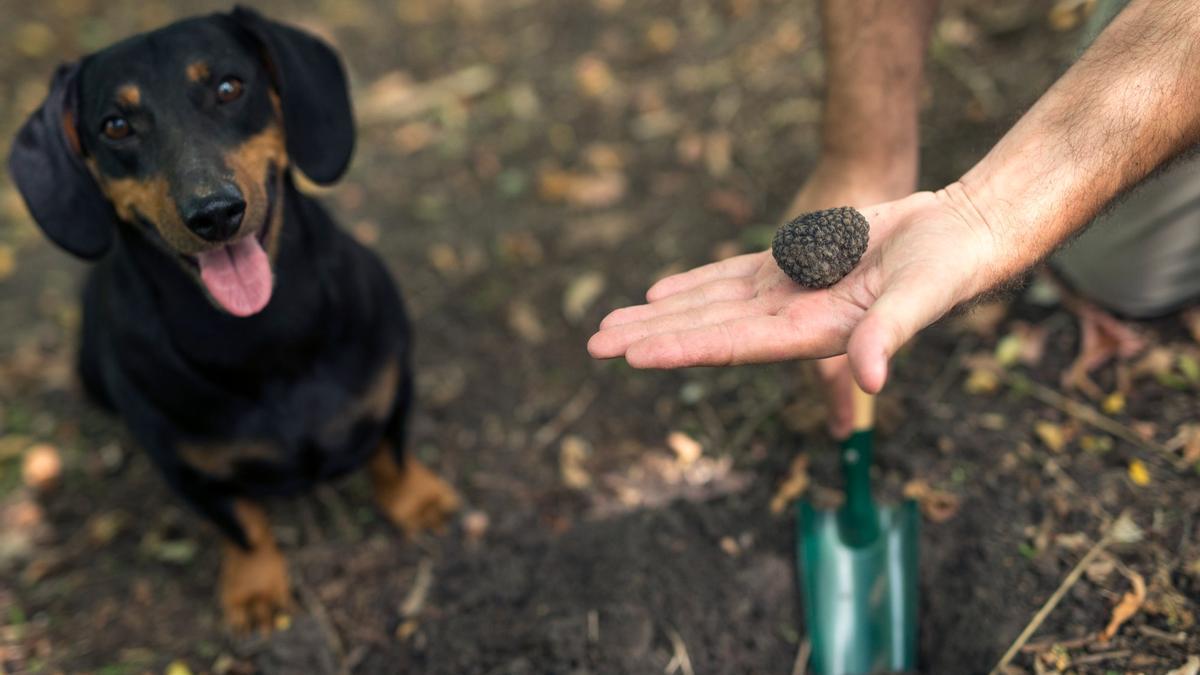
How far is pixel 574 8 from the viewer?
18.4 feet

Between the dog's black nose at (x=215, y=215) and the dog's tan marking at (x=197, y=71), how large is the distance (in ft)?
1.17

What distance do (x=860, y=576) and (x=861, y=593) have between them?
0.15 feet

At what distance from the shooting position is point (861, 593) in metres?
2.54

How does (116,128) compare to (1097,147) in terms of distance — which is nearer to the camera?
(1097,147)

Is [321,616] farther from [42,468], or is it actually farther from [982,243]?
[982,243]

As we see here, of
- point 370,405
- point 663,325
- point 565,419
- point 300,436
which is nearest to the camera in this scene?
point 663,325

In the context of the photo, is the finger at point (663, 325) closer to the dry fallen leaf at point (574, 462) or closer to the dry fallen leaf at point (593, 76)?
the dry fallen leaf at point (574, 462)

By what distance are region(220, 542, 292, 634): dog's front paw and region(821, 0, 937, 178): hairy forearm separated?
2137mm

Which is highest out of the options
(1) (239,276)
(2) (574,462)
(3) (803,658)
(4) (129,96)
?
(4) (129,96)

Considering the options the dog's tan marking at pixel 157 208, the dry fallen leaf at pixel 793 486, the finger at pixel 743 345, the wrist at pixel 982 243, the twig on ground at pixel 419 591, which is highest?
the dog's tan marking at pixel 157 208

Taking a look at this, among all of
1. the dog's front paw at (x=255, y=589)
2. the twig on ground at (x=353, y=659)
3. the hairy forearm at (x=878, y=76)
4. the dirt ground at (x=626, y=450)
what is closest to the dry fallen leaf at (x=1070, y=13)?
the dirt ground at (x=626, y=450)

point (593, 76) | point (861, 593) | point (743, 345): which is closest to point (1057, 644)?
point (861, 593)

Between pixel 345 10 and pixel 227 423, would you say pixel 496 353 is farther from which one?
pixel 345 10

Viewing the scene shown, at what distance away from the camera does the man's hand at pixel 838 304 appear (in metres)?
1.86
